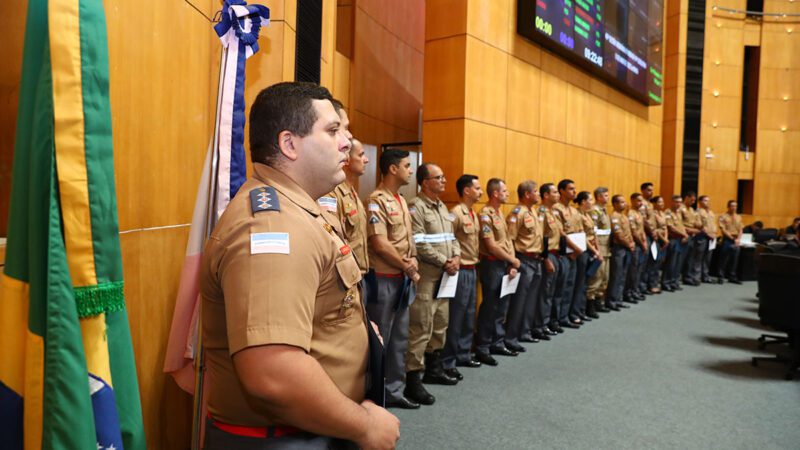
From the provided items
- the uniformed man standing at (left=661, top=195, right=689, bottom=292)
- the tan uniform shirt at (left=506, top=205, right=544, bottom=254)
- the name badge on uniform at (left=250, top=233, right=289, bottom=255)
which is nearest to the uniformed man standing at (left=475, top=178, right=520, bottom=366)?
the tan uniform shirt at (left=506, top=205, right=544, bottom=254)

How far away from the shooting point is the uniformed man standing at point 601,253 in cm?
→ 610

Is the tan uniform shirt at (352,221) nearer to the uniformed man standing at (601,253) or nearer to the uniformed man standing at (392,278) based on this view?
the uniformed man standing at (392,278)

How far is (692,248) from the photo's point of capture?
8664 millimetres

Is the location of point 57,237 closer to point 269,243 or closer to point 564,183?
point 269,243

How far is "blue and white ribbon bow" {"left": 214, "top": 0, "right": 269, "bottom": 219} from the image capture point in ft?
6.04

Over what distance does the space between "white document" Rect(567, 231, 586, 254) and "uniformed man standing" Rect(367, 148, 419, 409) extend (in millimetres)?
2546

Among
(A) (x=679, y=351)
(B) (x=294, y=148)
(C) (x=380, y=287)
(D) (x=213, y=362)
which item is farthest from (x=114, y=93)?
(A) (x=679, y=351)

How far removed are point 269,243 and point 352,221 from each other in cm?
210

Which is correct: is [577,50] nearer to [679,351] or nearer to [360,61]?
[360,61]

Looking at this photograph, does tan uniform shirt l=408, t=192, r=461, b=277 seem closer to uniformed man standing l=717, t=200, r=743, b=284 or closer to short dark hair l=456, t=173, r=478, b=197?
short dark hair l=456, t=173, r=478, b=197

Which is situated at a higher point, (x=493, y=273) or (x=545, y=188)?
(x=545, y=188)

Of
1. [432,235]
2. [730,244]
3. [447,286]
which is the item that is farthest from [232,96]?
[730,244]

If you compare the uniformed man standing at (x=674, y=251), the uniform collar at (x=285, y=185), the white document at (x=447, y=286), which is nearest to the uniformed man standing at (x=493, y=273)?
the white document at (x=447, y=286)

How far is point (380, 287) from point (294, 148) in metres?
2.20
